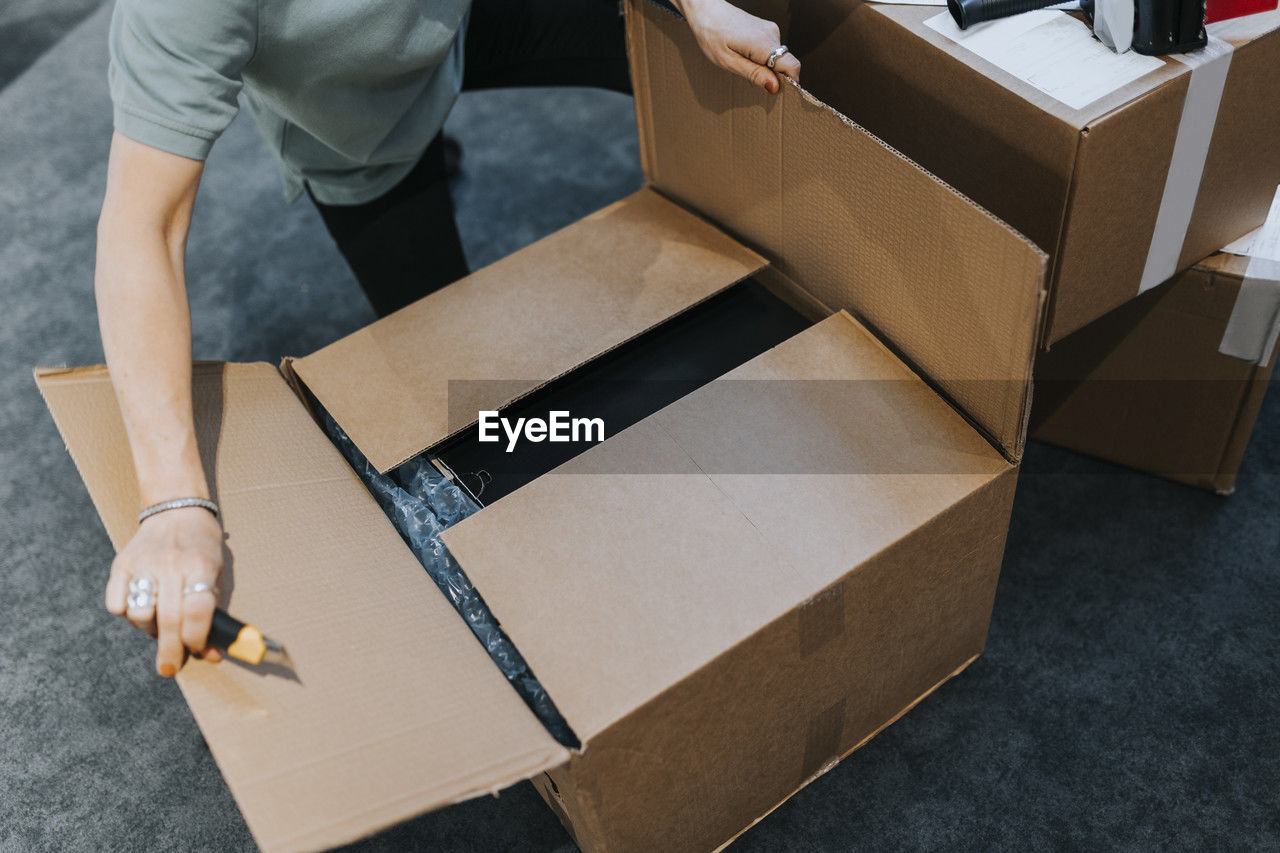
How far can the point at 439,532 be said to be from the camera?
841mm

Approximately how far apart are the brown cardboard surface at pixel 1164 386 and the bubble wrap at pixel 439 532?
2.40 ft

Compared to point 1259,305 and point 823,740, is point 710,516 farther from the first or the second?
point 1259,305

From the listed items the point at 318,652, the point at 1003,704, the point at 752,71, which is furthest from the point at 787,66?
the point at 1003,704

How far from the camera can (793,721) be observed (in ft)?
2.94

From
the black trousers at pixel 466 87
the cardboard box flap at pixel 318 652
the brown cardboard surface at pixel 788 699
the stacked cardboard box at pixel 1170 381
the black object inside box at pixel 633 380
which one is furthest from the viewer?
the black trousers at pixel 466 87

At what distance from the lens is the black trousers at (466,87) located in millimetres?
1134

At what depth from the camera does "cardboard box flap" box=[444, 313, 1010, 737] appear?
73 centimetres

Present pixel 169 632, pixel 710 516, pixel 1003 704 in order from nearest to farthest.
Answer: pixel 169 632
pixel 710 516
pixel 1003 704

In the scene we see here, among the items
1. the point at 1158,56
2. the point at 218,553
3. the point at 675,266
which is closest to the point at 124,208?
the point at 218,553

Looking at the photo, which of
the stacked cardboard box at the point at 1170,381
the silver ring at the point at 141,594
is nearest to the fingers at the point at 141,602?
the silver ring at the point at 141,594

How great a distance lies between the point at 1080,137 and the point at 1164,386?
1.70ft

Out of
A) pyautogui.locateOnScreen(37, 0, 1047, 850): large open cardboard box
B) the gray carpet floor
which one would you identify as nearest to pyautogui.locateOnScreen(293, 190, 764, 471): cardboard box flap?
pyautogui.locateOnScreen(37, 0, 1047, 850): large open cardboard box

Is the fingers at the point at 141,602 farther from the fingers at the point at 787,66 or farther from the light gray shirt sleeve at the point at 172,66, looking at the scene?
the fingers at the point at 787,66

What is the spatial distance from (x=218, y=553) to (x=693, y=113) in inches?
22.9
